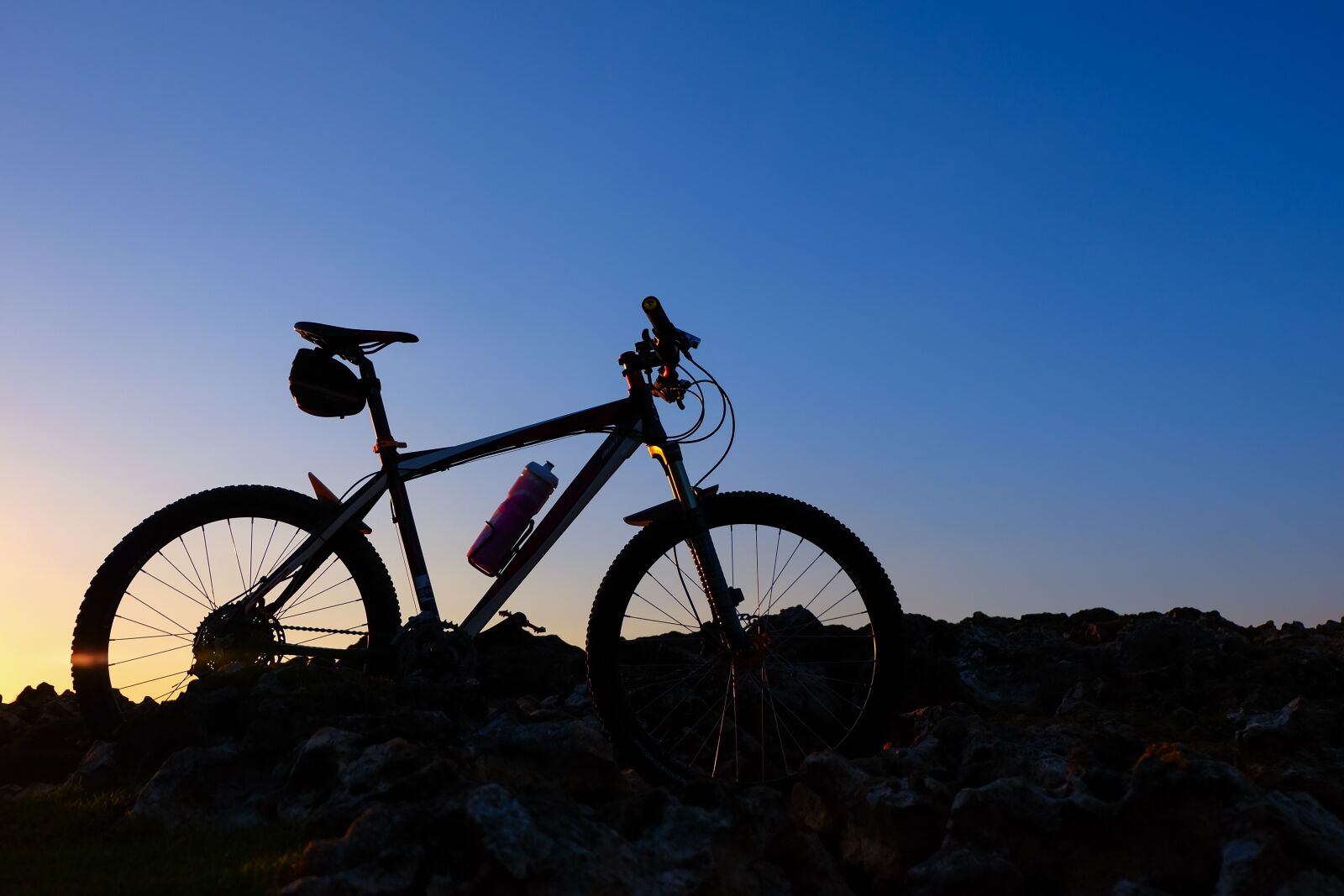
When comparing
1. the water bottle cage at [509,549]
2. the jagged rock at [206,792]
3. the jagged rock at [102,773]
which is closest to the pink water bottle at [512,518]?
the water bottle cage at [509,549]

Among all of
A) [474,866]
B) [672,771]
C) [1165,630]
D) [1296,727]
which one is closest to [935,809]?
[672,771]

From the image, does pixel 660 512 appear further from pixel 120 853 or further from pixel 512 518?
pixel 120 853

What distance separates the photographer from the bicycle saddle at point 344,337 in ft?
20.2

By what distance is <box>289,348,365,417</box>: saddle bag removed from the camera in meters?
6.11

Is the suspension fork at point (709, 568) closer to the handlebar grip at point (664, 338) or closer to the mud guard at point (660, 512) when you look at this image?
the mud guard at point (660, 512)

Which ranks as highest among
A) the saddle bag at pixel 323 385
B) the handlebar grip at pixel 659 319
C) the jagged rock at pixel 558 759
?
the handlebar grip at pixel 659 319

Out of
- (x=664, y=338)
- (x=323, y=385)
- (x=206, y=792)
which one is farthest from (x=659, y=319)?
(x=206, y=792)

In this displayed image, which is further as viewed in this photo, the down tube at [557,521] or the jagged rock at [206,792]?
the down tube at [557,521]

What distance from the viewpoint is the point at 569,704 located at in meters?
6.80

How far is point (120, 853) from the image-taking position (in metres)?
4.75

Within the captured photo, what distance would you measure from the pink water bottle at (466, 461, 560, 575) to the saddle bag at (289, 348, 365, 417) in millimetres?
1076

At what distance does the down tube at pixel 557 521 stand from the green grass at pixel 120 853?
59.6 inches

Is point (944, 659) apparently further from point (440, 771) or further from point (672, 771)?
point (440, 771)

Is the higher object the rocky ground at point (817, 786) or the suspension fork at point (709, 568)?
the suspension fork at point (709, 568)
